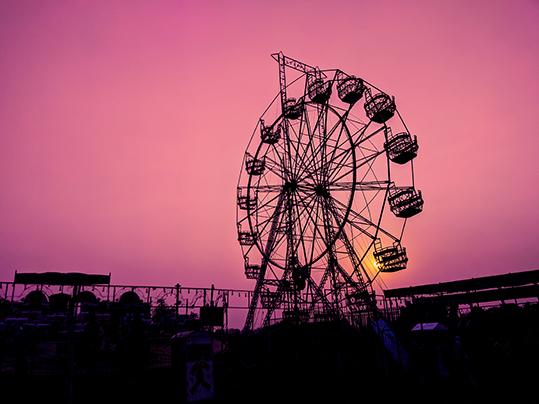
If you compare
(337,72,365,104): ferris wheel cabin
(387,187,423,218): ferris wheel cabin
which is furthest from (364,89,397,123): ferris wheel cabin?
(387,187,423,218): ferris wheel cabin

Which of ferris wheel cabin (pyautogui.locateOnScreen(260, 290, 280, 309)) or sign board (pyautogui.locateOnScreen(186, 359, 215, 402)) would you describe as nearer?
sign board (pyautogui.locateOnScreen(186, 359, 215, 402))

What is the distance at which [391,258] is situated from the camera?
20.4m

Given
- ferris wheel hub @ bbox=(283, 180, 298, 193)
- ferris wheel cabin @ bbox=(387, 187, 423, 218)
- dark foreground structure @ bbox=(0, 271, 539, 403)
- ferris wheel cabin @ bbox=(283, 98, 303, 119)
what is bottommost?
dark foreground structure @ bbox=(0, 271, 539, 403)

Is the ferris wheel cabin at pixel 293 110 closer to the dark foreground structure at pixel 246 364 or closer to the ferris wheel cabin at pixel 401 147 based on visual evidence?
the ferris wheel cabin at pixel 401 147

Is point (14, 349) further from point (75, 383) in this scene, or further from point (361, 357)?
point (361, 357)

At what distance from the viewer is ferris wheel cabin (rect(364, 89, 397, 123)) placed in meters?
19.9

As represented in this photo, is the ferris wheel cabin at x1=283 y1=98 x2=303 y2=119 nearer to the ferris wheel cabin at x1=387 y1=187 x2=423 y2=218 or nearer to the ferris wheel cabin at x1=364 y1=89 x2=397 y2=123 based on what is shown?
the ferris wheel cabin at x1=364 y1=89 x2=397 y2=123

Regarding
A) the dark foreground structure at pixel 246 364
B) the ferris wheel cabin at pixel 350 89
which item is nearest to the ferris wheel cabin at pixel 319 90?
the ferris wheel cabin at pixel 350 89

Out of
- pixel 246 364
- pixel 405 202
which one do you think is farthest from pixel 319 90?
pixel 246 364

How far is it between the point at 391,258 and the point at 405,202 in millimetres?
3525

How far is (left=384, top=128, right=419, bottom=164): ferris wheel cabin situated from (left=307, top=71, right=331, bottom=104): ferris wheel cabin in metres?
5.38

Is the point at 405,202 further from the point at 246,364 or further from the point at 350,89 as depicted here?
the point at 246,364

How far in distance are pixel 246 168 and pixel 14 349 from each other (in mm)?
17483

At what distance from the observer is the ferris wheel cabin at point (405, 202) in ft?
64.0
